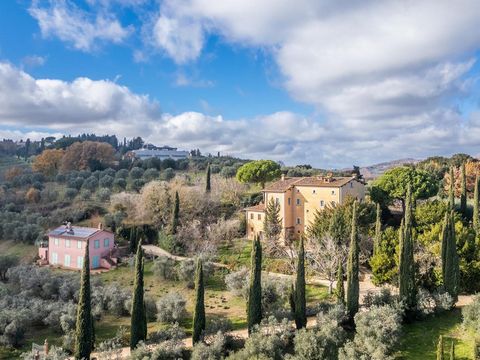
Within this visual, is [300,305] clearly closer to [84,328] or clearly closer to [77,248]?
[84,328]

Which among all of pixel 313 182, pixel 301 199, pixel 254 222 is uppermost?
pixel 313 182

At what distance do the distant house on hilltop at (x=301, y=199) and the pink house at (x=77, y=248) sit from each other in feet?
57.7

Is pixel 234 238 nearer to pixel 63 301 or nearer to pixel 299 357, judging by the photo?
pixel 63 301

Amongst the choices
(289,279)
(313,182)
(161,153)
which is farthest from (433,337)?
(161,153)

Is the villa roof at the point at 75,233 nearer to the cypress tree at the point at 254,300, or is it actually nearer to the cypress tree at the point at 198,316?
the cypress tree at the point at 198,316

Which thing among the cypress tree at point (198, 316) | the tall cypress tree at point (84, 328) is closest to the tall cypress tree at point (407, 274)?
the cypress tree at point (198, 316)

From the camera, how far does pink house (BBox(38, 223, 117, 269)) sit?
43.9 metres

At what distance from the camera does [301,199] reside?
46562 millimetres

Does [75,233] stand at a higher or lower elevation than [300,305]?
higher

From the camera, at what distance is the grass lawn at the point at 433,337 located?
22.2 metres

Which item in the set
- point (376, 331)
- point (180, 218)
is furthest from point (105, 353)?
point (180, 218)

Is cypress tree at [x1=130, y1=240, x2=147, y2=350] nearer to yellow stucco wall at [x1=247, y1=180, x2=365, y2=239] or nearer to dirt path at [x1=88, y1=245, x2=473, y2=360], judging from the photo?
dirt path at [x1=88, y1=245, x2=473, y2=360]

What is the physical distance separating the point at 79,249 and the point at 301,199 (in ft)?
88.9

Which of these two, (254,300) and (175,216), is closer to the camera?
(254,300)
